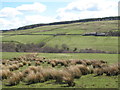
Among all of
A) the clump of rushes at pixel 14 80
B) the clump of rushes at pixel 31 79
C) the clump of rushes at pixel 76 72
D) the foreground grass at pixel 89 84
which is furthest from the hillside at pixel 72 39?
the clump of rushes at pixel 14 80

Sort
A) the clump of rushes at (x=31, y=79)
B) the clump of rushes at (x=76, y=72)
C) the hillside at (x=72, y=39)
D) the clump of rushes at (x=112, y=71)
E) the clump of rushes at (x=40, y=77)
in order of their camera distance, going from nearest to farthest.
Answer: the clump of rushes at (x=31, y=79), the clump of rushes at (x=40, y=77), the clump of rushes at (x=76, y=72), the clump of rushes at (x=112, y=71), the hillside at (x=72, y=39)

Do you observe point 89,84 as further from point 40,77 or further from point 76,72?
point 40,77

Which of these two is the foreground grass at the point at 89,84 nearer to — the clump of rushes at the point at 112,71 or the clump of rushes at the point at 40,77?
the clump of rushes at the point at 40,77

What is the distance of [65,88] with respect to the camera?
8898 mm

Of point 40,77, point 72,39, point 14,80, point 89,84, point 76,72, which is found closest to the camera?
point 89,84

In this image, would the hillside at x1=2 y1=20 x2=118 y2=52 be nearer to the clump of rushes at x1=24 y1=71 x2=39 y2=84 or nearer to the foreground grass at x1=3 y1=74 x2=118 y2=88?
the foreground grass at x1=3 y1=74 x2=118 y2=88

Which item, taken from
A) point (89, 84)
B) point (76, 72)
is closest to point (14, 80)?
point (76, 72)

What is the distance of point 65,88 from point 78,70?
2725mm

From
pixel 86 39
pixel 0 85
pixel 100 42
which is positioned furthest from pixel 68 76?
pixel 86 39

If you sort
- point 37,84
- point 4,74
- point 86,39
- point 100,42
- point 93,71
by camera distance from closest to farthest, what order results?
point 37,84 → point 4,74 → point 93,71 → point 100,42 → point 86,39

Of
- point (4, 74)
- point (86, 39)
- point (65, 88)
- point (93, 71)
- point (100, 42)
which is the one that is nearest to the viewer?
point (65, 88)

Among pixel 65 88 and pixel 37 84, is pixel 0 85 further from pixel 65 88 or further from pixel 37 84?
pixel 65 88

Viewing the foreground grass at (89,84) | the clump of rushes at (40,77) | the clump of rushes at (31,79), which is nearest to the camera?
the foreground grass at (89,84)

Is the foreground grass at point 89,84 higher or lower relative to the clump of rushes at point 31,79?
lower
